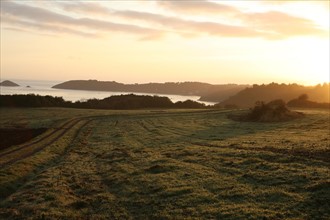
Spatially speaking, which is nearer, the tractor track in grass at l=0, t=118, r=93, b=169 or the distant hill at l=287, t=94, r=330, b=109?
the tractor track in grass at l=0, t=118, r=93, b=169

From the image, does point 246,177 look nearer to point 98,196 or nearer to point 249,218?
point 249,218

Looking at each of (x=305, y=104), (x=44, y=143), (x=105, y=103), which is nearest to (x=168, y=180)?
(x=44, y=143)

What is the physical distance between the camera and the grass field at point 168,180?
21.8 metres

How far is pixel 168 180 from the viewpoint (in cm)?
2844

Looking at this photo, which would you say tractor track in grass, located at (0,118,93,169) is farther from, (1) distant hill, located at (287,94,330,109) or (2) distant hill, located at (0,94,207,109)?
(1) distant hill, located at (287,94,330,109)

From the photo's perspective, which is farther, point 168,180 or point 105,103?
point 105,103

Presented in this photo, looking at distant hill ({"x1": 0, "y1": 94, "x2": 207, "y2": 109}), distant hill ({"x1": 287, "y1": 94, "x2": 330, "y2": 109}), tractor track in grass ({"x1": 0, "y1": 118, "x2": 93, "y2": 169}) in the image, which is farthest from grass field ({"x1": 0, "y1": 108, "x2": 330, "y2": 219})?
distant hill ({"x1": 0, "y1": 94, "x2": 207, "y2": 109})

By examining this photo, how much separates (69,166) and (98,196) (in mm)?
11115

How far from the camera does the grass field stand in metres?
21.8

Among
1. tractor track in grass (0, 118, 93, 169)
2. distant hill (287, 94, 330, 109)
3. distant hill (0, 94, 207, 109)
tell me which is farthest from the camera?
distant hill (0, 94, 207, 109)

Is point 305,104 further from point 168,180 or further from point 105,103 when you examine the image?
point 168,180

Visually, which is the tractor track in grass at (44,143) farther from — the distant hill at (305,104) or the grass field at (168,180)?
the distant hill at (305,104)

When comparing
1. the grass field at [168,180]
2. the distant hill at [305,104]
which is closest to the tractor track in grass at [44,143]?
the grass field at [168,180]

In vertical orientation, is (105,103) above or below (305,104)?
above
